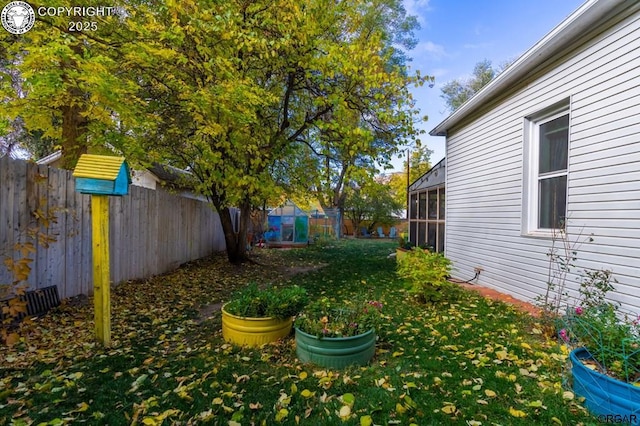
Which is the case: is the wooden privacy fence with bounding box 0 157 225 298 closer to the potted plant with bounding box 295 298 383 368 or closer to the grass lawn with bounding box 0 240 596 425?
the grass lawn with bounding box 0 240 596 425

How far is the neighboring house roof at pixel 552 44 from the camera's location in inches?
136

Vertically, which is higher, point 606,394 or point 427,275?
point 427,275

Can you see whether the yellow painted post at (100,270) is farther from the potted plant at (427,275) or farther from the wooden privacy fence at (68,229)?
the potted plant at (427,275)

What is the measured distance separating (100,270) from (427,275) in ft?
13.6

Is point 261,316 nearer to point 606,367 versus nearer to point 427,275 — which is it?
point 427,275

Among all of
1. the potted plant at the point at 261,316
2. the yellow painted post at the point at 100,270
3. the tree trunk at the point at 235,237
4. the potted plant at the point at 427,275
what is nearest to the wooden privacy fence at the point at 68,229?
the yellow painted post at the point at 100,270

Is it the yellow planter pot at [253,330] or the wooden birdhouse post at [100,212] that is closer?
the wooden birdhouse post at [100,212]

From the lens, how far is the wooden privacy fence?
140 inches

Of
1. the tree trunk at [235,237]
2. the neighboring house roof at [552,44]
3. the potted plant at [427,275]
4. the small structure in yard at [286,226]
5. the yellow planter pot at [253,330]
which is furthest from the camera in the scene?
the small structure in yard at [286,226]

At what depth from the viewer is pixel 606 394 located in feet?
6.80

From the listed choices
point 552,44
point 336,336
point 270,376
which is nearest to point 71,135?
point 270,376

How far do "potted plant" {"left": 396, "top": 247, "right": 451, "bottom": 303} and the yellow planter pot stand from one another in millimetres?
2404

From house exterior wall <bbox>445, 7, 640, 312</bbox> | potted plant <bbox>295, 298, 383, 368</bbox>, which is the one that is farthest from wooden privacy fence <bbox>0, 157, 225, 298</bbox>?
house exterior wall <bbox>445, 7, 640, 312</bbox>

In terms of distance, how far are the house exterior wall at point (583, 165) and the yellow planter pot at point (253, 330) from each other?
365cm
